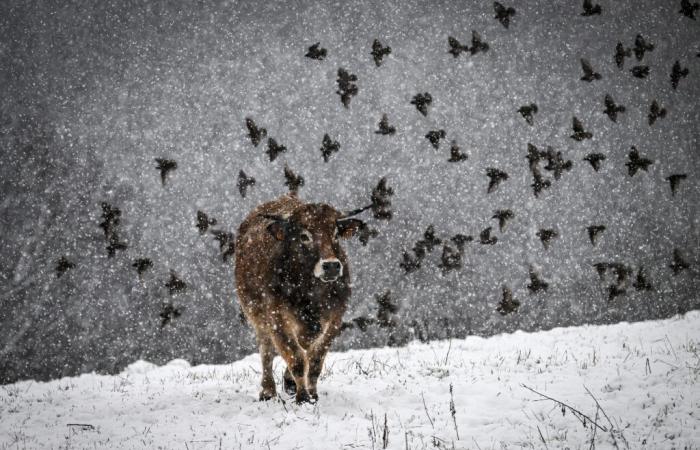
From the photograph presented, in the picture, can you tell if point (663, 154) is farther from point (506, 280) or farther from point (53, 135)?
point (53, 135)

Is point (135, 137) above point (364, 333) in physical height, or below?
above

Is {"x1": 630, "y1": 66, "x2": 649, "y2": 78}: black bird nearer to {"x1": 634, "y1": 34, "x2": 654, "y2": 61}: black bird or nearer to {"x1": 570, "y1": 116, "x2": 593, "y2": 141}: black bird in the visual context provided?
{"x1": 634, "y1": 34, "x2": 654, "y2": 61}: black bird

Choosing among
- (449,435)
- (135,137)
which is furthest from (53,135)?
(449,435)

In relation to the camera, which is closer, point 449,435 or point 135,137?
point 449,435

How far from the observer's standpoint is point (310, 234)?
6242 millimetres

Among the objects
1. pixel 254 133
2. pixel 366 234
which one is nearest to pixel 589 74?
pixel 366 234

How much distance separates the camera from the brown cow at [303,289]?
6.02 m

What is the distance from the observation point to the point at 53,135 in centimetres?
1858

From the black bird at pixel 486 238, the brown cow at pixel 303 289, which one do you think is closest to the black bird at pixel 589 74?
the black bird at pixel 486 238

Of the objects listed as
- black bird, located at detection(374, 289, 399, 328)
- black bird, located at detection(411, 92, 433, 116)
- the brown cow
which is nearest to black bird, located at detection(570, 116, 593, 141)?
black bird, located at detection(411, 92, 433, 116)

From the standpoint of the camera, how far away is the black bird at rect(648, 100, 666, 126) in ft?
56.2

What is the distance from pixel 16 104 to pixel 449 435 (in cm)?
2042

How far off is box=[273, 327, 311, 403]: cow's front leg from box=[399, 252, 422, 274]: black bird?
397 inches

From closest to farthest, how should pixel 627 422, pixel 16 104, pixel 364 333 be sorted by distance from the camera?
pixel 627 422, pixel 364 333, pixel 16 104
